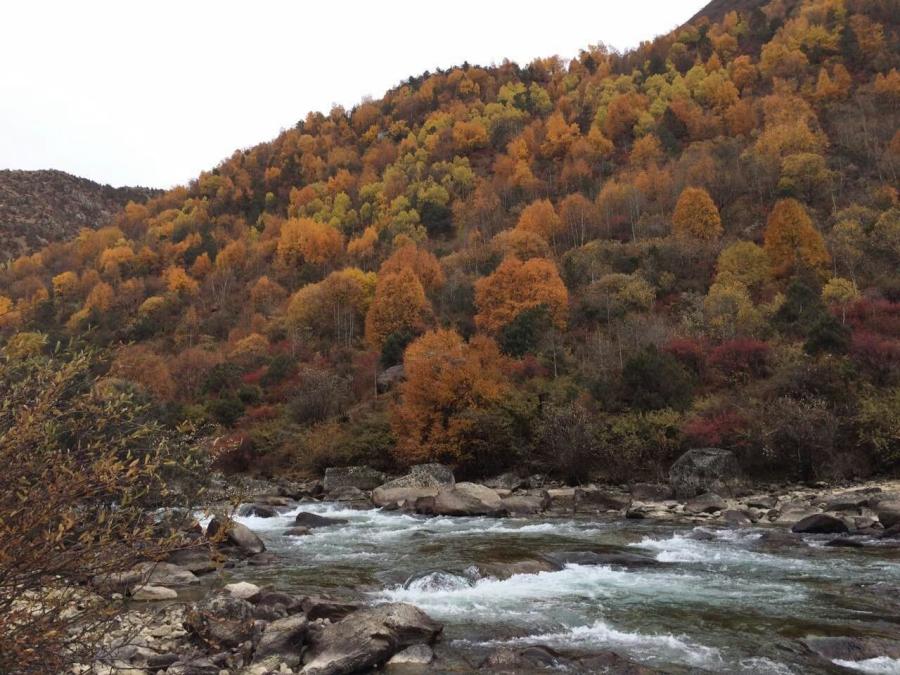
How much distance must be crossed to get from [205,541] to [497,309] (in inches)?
1855

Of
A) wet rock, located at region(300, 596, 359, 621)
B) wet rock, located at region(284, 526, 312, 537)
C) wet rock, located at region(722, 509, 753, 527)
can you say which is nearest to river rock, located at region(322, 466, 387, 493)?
wet rock, located at region(284, 526, 312, 537)

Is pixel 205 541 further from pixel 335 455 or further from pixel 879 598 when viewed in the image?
pixel 335 455

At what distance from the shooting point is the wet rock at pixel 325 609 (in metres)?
11.4

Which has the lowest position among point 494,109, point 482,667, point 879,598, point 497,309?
point 879,598

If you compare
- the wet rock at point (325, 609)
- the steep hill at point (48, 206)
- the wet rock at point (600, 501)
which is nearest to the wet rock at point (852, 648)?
the wet rock at point (325, 609)

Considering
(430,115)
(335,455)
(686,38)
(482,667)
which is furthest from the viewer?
(430,115)

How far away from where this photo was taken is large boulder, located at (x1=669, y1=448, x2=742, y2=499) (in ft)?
87.1

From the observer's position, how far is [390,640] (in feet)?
31.2

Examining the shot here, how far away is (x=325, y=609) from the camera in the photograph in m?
11.5

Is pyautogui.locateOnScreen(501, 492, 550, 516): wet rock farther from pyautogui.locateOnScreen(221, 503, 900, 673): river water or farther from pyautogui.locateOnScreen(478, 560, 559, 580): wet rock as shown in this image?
pyautogui.locateOnScreen(478, 560, 559, 580): wet rock

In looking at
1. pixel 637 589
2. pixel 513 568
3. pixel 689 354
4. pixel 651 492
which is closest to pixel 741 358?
pixel 689 354

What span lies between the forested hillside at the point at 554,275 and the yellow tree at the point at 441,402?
0.17 metres

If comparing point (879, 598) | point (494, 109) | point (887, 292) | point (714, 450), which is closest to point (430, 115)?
point (494, 109)

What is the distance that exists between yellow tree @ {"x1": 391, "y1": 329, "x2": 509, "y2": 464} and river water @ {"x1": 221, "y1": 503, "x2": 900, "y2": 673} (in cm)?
1333
